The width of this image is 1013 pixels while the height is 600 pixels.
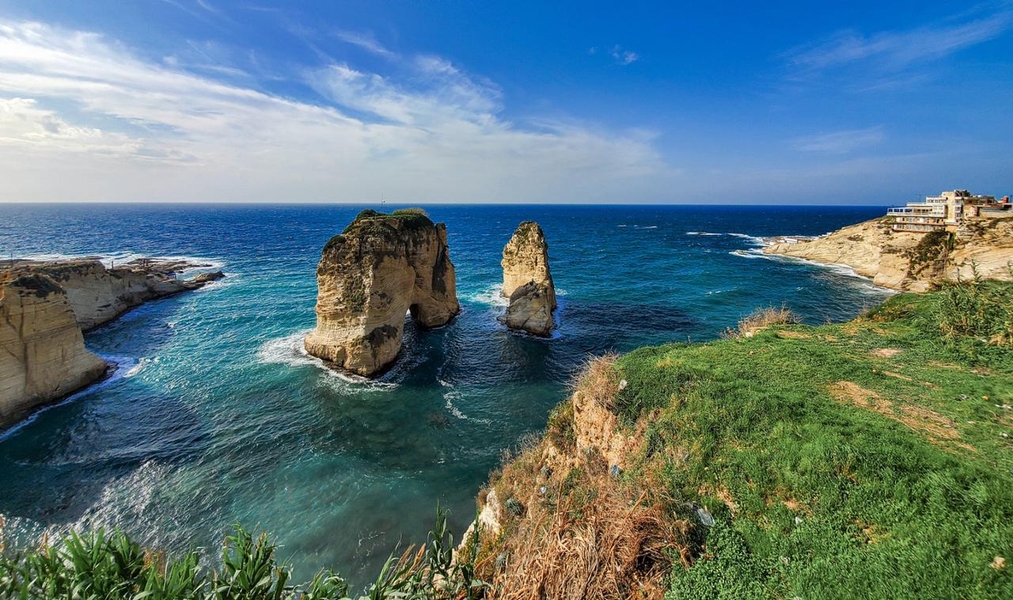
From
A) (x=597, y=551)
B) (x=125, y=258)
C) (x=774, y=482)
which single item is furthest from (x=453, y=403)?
(x=125, y=258)

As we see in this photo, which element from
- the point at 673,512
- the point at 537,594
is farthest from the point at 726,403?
the point at 537,594

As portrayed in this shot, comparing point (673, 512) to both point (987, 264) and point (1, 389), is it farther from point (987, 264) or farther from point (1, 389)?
point (987, 264)

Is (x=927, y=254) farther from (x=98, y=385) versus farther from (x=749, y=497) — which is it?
(x=98, y=385)

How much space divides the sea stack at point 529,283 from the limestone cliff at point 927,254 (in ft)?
81.3

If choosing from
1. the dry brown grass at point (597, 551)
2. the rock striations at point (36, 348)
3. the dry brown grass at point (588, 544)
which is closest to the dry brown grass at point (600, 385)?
the dry brown grass at point (588, 544)

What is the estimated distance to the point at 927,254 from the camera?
41.2m

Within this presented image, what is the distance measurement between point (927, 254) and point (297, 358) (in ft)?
199

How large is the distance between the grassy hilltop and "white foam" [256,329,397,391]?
11.2m

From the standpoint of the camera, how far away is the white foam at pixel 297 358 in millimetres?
21812

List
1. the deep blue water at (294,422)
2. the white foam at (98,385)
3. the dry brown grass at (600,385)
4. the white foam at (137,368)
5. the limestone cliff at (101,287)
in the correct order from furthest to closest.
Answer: the limestone cliff at (101,287)
the white foam at (137,368)
the white foam at (98,385)
the deep blue water at (294,422)
the dry brown grass at (600,385)

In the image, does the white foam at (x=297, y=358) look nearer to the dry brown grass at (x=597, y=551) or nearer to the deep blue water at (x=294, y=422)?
the deep blue water at (x=294, y=422)

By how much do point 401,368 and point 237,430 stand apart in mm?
8637

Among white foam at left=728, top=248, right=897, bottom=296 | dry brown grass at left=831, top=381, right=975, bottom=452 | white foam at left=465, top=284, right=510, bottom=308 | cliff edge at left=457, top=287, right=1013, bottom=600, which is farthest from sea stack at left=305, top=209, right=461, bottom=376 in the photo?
white foam at left=728, top=248, right=897, bottom=296

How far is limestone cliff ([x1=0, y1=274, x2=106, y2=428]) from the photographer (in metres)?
17.8
